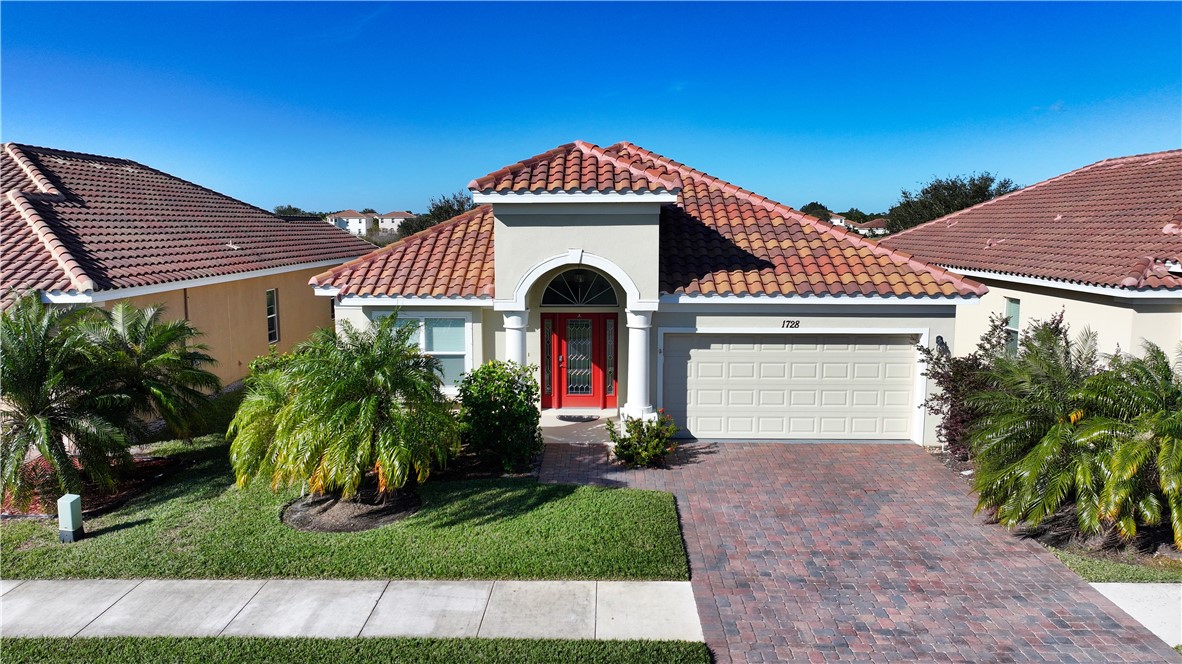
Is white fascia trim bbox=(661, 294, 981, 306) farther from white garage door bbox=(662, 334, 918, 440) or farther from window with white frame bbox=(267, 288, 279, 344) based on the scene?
window with white frame bbox=(267, 288, 279, 344)

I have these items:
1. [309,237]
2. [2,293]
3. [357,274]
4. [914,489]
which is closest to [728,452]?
[914,489]

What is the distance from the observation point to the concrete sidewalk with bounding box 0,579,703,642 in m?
6.61

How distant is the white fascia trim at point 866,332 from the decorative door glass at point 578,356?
187cm

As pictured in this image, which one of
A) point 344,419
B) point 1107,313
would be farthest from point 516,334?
point 1107,313

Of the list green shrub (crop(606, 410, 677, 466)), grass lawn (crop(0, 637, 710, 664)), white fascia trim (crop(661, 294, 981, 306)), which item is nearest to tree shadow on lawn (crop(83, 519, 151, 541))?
grass lawn (crop(0, 637, 710, 664))

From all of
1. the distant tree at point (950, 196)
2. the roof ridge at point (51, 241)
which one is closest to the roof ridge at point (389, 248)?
the roof ridge at point (51, 241)

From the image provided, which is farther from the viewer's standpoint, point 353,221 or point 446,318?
point 353,221

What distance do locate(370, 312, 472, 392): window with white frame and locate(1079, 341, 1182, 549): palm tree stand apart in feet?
31.0

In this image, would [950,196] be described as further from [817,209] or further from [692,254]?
[817,209]

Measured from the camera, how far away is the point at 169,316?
1468cm

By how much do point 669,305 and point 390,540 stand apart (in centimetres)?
613

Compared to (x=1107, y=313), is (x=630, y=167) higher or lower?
higher

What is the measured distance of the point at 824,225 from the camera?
47.7 ft

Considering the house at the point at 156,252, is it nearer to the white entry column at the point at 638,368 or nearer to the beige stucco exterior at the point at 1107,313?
the white entry column at the point at 638,368
